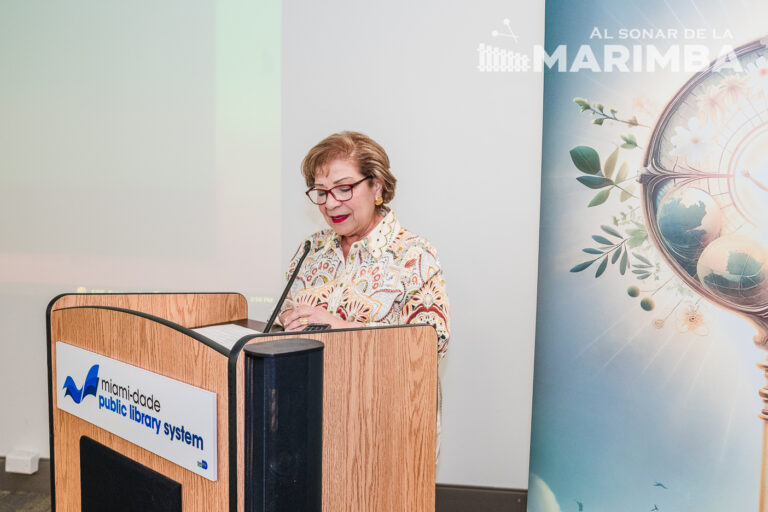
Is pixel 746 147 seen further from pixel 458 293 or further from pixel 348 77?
pixel 348 77

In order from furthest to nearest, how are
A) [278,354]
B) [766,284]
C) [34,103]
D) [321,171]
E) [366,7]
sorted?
[34,103]
[366,7]
[766,284]
[321,171]
[278,354]

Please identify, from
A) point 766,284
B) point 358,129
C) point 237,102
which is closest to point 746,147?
point 766,284

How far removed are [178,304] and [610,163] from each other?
62.4 inches

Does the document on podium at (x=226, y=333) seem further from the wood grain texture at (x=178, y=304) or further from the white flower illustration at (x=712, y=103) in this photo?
the white flower illustration at (x=712, y=103)

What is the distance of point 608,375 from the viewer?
6.77ft

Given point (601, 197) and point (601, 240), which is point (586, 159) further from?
point (601, 240)

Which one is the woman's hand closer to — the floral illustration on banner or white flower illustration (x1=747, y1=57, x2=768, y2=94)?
the floral illustration on banner

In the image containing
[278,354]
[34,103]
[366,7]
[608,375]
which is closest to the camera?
[278,354]

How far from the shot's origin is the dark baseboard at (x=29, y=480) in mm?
2520

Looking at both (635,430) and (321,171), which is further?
(635,430)

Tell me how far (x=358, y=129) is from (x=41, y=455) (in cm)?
206

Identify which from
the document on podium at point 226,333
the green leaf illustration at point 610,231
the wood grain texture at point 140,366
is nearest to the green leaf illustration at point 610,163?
the green leaf illustration at point 610,231

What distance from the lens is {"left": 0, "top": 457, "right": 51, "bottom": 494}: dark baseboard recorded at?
8.27 feet

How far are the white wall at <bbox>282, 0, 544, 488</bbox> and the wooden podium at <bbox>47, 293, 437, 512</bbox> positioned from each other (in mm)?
1237
